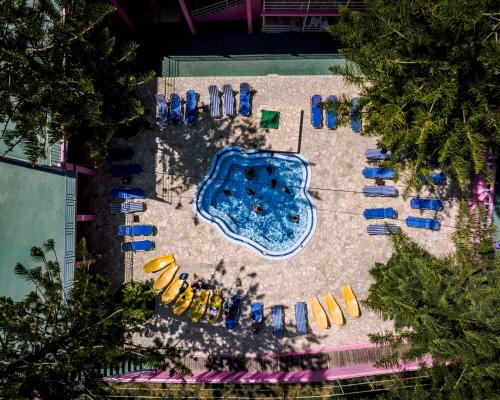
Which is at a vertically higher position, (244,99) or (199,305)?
(244,99)

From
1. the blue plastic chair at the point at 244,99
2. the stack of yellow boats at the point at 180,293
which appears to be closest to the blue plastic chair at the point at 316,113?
the blue plastic chair at the point at 244,99

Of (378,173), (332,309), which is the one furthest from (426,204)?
(332,309)

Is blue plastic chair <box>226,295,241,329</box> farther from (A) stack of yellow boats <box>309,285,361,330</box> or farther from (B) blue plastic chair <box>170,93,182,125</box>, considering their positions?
(B) blue plastic chair <box>170,93,182,125</box>

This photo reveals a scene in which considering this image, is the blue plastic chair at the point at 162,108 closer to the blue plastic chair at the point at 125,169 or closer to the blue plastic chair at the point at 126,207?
the blue plastic chair at the point at 125,169

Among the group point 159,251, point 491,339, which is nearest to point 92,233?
point 159,251

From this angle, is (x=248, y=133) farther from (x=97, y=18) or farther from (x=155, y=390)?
(x=155, y=390)

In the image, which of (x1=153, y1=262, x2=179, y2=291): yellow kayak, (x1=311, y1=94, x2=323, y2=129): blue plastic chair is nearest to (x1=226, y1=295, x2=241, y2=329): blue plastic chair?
(x1=153, y1=262, x2=179, y2=291): yellow kayak

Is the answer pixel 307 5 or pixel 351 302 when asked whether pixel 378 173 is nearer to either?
pixel 351 302
